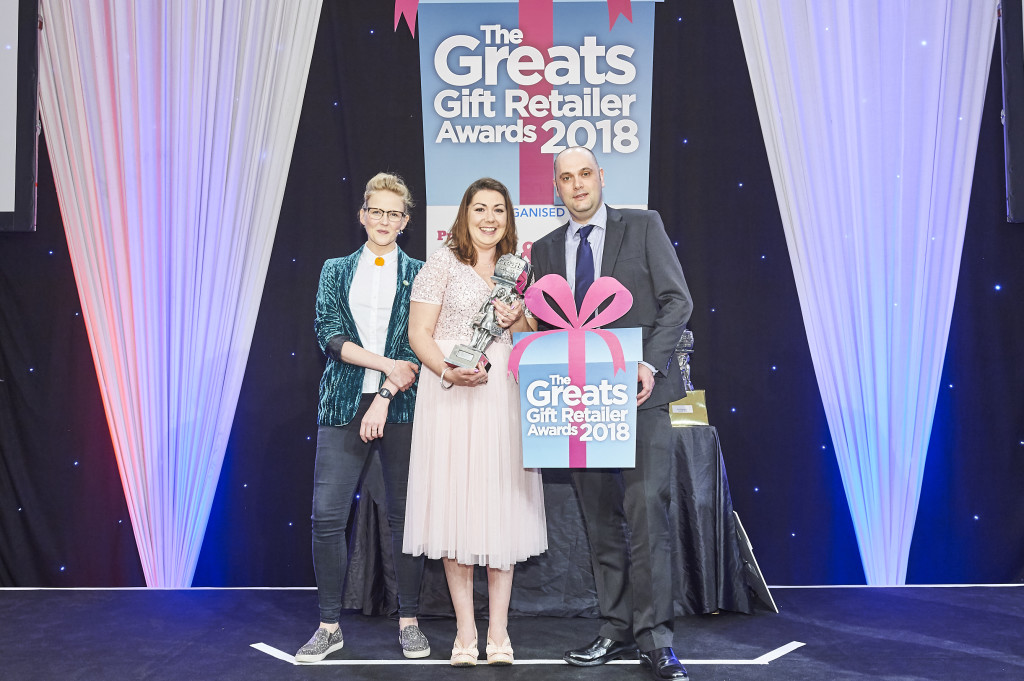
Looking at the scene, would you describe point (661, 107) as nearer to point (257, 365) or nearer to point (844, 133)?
point (844, 133)

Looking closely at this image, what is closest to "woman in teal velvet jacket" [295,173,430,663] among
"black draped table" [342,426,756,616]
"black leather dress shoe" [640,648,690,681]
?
"black draped table" [342,426,756,616]

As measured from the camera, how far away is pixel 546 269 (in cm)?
276

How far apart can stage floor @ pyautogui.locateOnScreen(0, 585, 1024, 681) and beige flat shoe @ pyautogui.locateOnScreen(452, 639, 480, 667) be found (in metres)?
0.05

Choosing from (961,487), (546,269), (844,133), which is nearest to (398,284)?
(546,269)

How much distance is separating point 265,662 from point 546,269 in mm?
1522

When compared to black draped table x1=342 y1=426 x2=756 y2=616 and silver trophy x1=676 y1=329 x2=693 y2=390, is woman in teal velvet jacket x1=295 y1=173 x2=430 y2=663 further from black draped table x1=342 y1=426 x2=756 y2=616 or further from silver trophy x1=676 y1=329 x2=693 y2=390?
silver trophy x1=676 y1=329 x2=693 y2=390

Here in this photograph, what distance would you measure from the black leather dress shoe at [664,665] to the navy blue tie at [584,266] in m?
1.05

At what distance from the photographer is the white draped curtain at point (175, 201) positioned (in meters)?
3.78

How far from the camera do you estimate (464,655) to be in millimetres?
2639

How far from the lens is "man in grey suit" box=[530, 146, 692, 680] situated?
2570 mm

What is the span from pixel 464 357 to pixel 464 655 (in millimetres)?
915

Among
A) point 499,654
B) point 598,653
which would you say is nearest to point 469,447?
point 499,654

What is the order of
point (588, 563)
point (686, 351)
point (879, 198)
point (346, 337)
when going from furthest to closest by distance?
point (879, 198)
point (686, 351)
point (588, 563)
point (346, 337)

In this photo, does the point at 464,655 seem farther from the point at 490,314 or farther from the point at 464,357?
the point at 490,314
